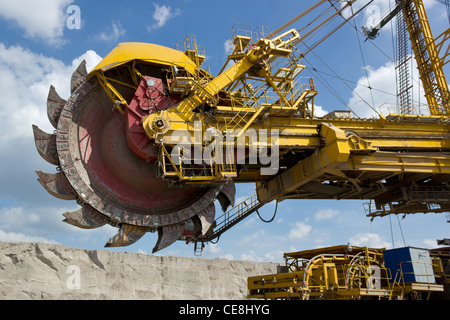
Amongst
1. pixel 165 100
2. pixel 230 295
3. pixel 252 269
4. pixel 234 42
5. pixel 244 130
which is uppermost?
pixel 234 42

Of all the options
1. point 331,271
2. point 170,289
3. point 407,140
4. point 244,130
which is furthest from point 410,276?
point 170,289

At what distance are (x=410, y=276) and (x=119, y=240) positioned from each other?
30.1 ft

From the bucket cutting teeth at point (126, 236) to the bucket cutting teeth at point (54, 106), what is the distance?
4316 mm

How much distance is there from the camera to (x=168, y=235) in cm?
1338

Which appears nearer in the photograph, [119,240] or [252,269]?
[119,240]

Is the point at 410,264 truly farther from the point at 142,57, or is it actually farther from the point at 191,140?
the point at 142,57

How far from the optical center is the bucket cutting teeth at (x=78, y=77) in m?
13.5

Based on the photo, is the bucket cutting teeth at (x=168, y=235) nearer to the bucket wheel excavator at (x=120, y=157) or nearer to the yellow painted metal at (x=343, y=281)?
the bucket wheel excavator at (x=120, y=157)

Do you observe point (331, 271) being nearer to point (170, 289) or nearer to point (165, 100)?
point (165, 100)

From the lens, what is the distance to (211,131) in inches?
491

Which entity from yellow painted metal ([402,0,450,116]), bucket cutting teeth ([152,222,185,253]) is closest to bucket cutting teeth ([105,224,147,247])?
bucket cutting teeth ([152,222,185,253])

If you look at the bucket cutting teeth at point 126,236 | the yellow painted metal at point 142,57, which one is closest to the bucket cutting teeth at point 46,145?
the yellow painted metal at point 142,57

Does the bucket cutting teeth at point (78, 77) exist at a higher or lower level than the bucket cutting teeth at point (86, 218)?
higher

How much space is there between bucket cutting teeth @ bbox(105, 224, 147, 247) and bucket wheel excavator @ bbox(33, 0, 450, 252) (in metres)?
0.04
